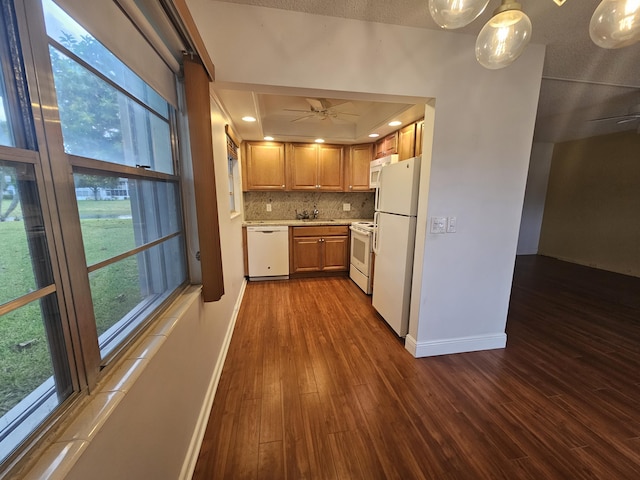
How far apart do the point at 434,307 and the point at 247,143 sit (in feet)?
11.1

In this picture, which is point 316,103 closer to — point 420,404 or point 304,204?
point 304,204

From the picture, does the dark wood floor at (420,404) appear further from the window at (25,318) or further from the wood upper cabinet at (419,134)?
the wood upper cabinet at (419,134)

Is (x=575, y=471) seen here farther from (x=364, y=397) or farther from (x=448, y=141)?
(x=448, y=141)

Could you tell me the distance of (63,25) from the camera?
691mm

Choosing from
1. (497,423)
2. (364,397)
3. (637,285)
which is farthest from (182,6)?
(637,285)

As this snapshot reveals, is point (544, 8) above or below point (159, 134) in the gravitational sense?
above

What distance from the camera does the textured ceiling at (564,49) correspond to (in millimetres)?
1490

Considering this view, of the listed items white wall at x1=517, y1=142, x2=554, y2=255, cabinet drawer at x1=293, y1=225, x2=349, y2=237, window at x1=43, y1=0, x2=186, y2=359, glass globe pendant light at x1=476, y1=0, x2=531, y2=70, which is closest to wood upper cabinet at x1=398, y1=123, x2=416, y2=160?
cabinet drawer at x1=293, y1=225, x2=349, y2=237

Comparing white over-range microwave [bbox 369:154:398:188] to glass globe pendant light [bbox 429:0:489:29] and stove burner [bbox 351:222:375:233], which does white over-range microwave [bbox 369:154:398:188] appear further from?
glass globe pendant light [bbox 429:0:489:29]

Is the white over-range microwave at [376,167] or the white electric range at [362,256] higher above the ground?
the white over-range microwave at [376,167]

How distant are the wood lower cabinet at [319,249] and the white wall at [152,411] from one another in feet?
7.24

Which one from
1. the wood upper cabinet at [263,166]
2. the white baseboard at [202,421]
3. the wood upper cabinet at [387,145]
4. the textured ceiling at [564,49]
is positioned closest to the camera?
the white baseboard at [202,421]

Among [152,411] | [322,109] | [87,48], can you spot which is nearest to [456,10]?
[87,48]

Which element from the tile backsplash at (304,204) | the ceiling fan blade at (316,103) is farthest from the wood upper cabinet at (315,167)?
the ceiling fan blade at (316,103)
